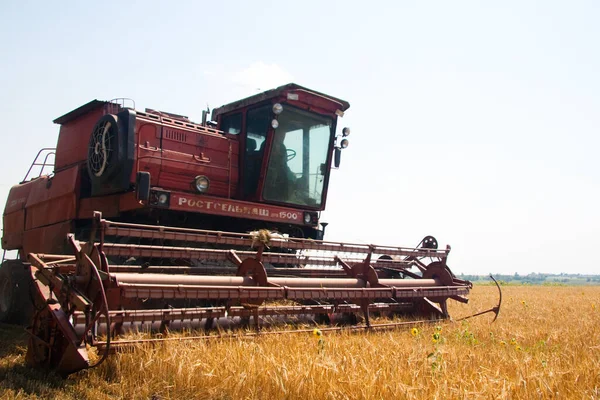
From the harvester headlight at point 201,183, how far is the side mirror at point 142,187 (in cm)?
78

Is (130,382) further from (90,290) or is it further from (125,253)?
(125,253)

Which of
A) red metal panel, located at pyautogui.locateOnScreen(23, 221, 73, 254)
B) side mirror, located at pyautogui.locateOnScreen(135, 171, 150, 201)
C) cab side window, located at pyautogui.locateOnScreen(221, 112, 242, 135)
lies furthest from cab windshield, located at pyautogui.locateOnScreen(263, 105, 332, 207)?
red metal panel, located at pyautogui.locateOnScreen(23, 221, 73, 254)

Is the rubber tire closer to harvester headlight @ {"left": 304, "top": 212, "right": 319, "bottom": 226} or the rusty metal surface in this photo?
the rusty metal surface

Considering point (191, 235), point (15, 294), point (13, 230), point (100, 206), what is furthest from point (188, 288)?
point (13, 230)

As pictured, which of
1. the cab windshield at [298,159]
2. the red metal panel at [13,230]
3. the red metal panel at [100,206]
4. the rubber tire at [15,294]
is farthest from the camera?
the red metal panel at [13,230]

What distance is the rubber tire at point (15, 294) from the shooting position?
5.46 meters

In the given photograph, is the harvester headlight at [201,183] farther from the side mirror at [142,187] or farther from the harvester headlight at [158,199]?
the side mirror at [142,187]

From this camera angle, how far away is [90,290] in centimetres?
338

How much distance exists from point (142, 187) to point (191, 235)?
1534mm

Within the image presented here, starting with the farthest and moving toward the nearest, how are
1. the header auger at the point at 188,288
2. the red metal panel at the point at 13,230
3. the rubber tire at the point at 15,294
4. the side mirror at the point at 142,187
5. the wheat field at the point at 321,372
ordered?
1. the red metal panel at the point at 13,230
2. the side mirror at the point at 142,187
3. the rubber tire at the point at 15,294
4. the header auger at the point at 188,288
5. the wheat field at the point at 321,372

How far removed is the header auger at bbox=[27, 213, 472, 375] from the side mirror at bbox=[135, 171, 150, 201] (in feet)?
2.03

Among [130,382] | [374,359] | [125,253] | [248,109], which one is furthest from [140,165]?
[374,359]

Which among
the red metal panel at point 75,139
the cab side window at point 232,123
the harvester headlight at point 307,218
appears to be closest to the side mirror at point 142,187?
the red metal panel at point 75,139

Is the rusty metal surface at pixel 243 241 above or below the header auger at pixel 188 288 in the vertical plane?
above
